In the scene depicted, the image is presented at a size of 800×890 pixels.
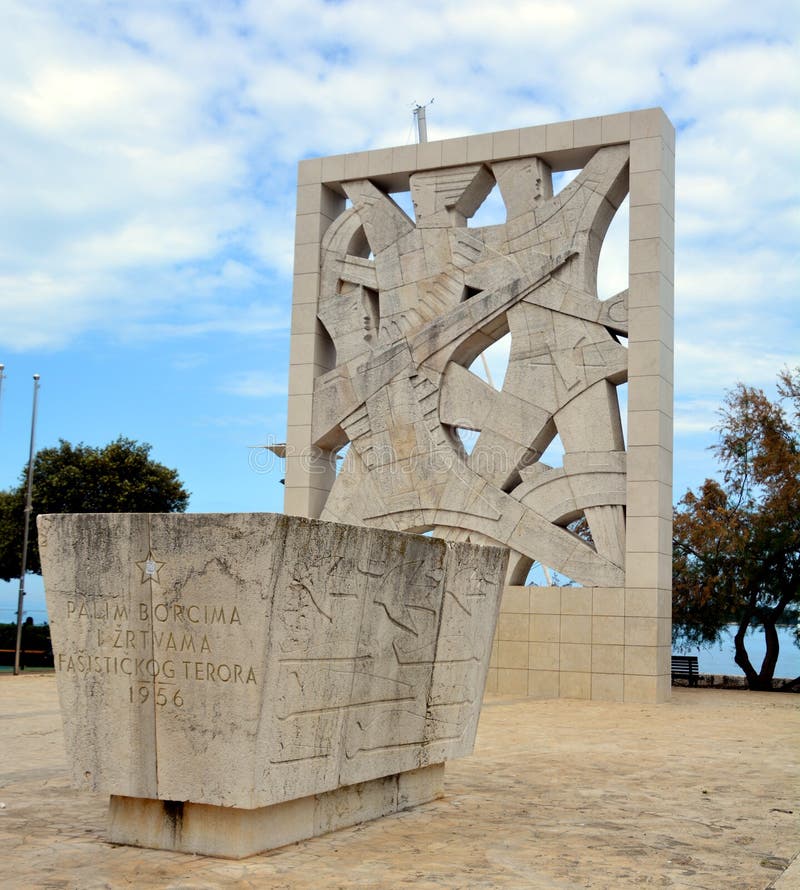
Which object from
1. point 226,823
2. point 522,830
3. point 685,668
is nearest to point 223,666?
point 226,823

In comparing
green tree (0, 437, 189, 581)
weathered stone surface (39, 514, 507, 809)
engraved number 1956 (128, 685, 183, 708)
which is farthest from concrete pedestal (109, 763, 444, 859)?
green tree (0, 437, 189, 581)

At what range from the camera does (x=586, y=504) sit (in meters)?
16.1

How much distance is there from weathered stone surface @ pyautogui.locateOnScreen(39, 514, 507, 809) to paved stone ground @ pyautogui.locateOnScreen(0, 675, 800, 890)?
372 mm

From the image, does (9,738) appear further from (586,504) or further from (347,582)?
(586,504)

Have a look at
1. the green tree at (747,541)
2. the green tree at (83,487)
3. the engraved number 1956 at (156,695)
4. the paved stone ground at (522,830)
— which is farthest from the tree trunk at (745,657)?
the engraved number 1956 at (156,695)

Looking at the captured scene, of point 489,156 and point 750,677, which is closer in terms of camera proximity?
point 489,156

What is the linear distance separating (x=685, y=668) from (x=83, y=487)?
1528 centimetres

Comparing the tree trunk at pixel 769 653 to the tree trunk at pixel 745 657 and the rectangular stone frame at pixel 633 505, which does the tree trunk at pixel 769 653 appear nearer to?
the tree trunk at pixel 745 657

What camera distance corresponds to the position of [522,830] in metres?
6.59

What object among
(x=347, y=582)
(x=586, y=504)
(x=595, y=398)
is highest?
(x=595, y=398)

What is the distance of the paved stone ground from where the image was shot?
5.42m

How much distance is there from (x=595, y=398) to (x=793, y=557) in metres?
6.43

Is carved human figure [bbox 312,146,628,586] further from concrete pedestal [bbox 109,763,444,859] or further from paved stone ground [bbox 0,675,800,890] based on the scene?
concrete pedestal [bbox 109,763,444,859]

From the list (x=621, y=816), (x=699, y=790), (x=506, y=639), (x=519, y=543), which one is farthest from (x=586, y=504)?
(x=621, y=816)
